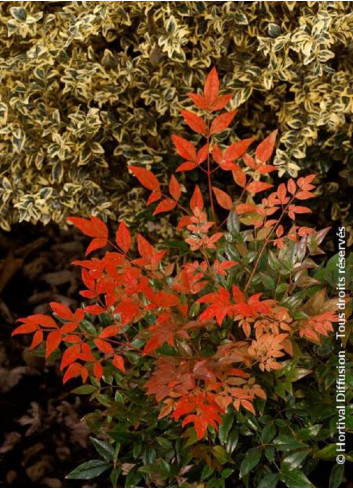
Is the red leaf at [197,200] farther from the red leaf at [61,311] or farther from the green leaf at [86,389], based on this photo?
the green leaf at [86,389]

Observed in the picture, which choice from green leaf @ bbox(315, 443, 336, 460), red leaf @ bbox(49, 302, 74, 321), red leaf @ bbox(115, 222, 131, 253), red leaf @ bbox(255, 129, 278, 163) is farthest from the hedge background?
green leaf @ bbox(315, 443, 336, 460)

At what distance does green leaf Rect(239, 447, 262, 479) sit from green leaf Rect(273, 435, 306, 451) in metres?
0.06

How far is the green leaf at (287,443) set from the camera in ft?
7.08

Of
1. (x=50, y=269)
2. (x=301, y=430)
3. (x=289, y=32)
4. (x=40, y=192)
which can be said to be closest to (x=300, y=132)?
(x=289, y=32)

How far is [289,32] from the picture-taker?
9.70 ft

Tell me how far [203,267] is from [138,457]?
0.66 metres

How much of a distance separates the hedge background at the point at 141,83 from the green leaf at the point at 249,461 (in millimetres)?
1259

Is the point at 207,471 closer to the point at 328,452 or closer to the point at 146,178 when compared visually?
the point at 328,452

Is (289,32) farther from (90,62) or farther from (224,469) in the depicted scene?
(224,469)

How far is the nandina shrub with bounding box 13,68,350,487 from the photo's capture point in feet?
6.82

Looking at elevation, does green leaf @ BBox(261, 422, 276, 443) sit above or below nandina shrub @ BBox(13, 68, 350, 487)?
below

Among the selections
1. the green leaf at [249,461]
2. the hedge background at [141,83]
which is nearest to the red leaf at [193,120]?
the hedge background at [141,83]

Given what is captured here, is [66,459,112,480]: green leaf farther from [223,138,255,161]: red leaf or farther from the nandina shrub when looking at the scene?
[223,138,255,161]: red leaf

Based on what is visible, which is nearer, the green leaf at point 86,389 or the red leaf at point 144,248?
the red leaf at point 144,248
